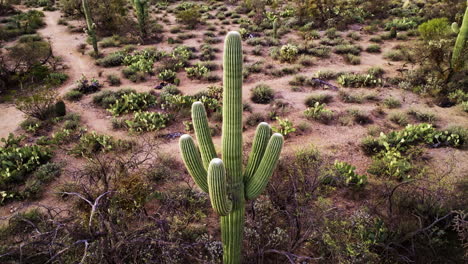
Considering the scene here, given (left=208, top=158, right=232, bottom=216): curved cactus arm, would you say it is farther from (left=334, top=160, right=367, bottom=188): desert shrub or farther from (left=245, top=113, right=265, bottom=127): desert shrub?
(left=245, top=113, right=265, bottom=127): desert shrub

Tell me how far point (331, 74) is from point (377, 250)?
9.19m

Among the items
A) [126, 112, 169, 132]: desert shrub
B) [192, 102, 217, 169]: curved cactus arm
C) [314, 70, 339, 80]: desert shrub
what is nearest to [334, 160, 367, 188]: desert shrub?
[192, 102, 217, 169]: curved cactus arm

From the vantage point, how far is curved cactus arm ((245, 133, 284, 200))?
4.26 m

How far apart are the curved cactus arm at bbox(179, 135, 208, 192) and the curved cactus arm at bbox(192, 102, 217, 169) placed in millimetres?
210

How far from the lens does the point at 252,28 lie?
1923 cm

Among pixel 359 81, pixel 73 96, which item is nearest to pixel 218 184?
pixel 73 96

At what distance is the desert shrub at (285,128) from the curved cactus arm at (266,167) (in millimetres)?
4998

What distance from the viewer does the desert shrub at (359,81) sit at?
12242 mm

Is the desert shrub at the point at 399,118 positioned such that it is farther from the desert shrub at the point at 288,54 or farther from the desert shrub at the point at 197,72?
the desert shrub at the point at 197,72

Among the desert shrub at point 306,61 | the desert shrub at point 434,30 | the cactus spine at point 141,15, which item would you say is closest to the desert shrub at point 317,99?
the desert shrub at point 306,61

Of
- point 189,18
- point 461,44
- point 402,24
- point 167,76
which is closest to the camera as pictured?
point 461,44

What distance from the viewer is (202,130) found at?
4453mm

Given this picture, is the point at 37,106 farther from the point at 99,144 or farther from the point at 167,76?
the point at 167,76

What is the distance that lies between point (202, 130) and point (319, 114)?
21.9 feet
